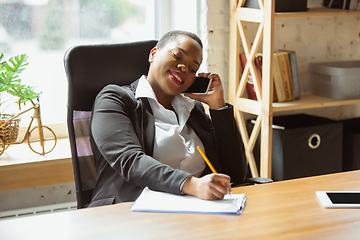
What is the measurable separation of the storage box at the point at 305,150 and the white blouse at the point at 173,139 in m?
0.90

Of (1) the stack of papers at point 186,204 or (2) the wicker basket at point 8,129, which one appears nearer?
(1) the stack of papers at point 186,204

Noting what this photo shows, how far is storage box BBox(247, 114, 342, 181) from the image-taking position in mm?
2311

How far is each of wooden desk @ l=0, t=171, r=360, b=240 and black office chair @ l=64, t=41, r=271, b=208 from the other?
440 millimetres

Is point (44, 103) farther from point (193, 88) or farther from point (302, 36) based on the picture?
point (302, 36)

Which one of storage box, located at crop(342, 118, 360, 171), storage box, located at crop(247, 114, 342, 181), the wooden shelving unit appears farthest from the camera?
storage box, located at crop(342, 118, 360, 171)

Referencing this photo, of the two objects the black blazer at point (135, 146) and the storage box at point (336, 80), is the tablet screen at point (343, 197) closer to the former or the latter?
the black blazer at point (135, 146)

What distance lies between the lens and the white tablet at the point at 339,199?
107 centimetres

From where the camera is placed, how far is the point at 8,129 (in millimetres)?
1938

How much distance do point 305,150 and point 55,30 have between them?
1573 millimetres

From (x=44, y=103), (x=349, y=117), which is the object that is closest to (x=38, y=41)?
(x=44, y=103)

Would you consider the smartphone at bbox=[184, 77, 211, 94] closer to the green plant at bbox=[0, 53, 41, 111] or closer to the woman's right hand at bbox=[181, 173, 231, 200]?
the woman's right hand at bbox=[181, 173, 231, 200]

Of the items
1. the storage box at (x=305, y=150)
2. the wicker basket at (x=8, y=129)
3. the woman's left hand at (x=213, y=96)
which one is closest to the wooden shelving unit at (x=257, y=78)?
the storage box at (x=305, y=150)

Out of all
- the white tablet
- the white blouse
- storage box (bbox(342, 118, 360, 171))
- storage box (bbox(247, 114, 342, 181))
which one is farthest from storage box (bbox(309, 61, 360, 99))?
the white tablet

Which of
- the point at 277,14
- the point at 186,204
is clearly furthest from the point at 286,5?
the point at 186,204
